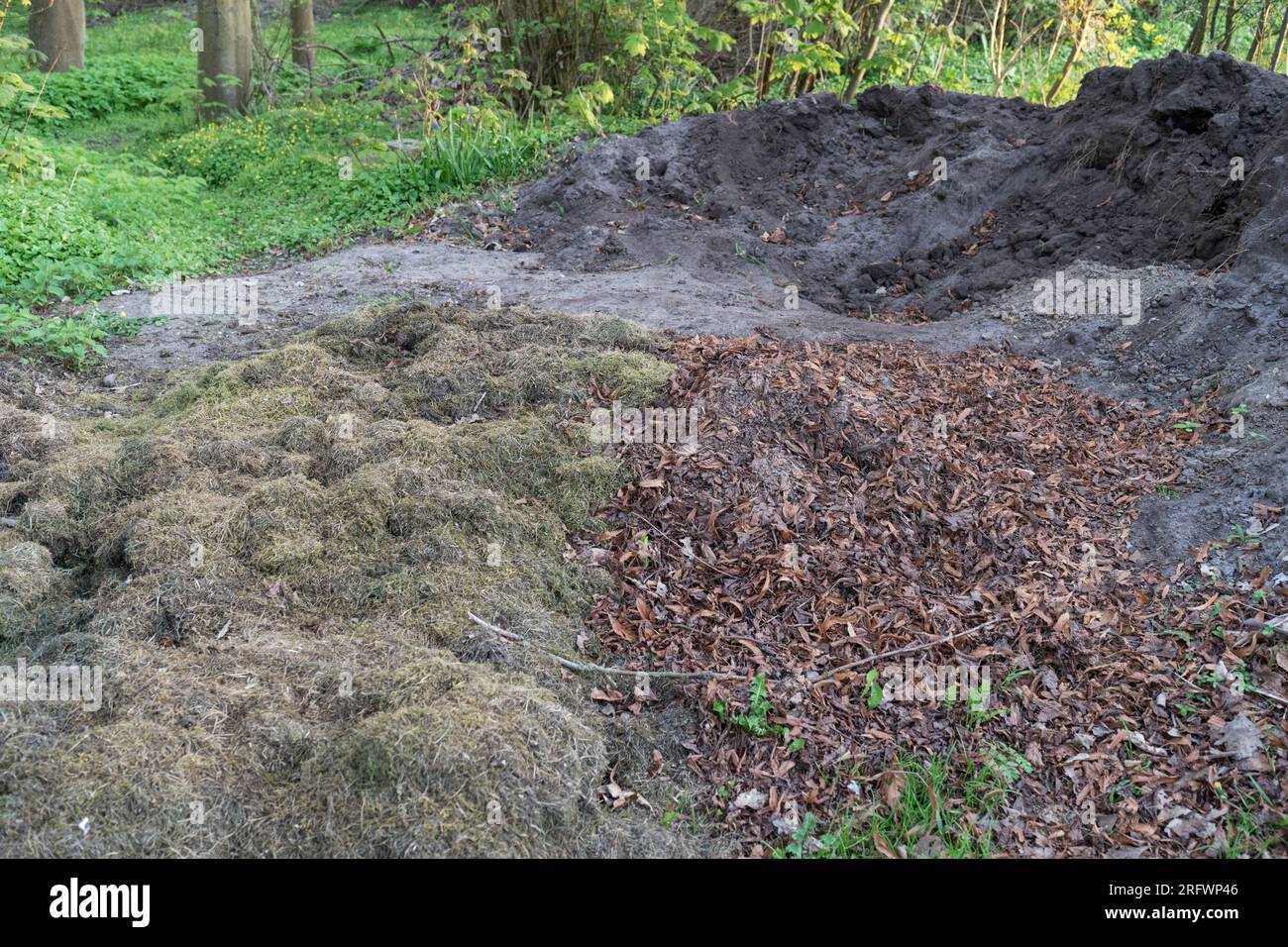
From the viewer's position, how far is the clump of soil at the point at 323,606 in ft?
9.00

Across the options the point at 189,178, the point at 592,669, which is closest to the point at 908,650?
the point at 592,669

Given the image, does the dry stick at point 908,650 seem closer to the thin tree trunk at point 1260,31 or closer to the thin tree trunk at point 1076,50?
the thin tree trunk at point 1076,50

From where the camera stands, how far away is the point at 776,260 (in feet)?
23.6

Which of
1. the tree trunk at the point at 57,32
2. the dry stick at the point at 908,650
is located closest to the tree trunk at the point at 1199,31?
the dry stick at the point at 908,650

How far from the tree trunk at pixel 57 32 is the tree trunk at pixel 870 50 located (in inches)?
360

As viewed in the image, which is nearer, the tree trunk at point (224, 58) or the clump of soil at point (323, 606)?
the clump of soil at point (323, 606)

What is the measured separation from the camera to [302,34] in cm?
1280

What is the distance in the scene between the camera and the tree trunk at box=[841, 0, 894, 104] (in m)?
9.38

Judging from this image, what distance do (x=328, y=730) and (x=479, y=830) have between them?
60cm

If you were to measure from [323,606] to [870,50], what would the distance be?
8.15 meters

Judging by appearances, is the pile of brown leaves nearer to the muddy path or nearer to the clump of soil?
the clump of soil

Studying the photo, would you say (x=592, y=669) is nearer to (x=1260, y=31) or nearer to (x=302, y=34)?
A: (x=1260, y=31)

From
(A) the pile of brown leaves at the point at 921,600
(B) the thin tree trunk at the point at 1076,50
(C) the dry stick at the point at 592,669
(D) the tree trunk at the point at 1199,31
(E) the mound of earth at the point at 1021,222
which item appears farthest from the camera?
(B) the thin tree trunk at the point at 1076,50
